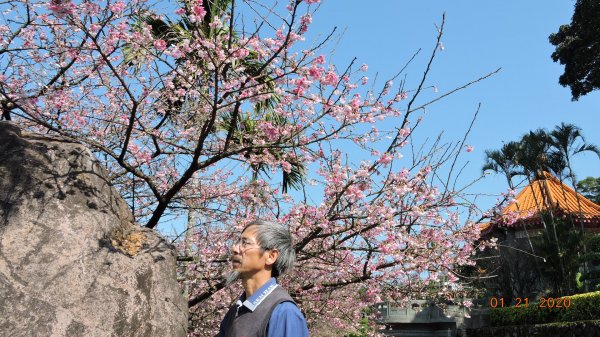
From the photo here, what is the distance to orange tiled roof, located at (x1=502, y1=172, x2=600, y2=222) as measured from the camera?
24031mm

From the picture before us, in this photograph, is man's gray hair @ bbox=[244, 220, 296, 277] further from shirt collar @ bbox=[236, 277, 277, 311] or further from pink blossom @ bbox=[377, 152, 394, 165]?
pink blossom @ bbox=[377, 152, 394, 165]

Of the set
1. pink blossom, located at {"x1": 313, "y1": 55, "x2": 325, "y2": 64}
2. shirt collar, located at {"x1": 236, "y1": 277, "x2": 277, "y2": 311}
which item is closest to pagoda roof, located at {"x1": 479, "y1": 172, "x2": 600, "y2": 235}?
pink blossom, located at {"x1": 313, "y1": 55, "x2": 325, "y2": 64}

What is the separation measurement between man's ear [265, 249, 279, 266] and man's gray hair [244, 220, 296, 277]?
0.01 m

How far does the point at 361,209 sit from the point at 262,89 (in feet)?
5.50

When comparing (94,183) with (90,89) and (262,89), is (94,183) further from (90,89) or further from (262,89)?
(90,89)

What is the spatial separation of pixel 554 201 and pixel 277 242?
28.4m

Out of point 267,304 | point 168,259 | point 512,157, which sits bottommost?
point 267,304

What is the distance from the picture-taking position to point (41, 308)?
371 cm

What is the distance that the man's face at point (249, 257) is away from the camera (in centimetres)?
261

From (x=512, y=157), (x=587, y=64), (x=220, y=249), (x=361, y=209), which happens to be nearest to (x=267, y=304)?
(x=361, y=209)

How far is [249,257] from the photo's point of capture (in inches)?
103

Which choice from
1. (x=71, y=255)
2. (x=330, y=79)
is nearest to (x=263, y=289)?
(x=71, y=255)

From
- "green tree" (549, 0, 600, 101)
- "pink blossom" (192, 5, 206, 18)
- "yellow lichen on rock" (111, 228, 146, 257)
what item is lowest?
"yellow lichen on rock" (111, 228, 146, 257)

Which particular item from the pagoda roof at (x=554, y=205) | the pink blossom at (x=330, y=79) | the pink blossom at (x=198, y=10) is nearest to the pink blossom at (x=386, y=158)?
the pink blossom at (x=330, y=79)
